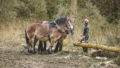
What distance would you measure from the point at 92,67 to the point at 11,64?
108 inches

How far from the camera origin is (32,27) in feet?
42.1

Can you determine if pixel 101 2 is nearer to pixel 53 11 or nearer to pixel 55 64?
pixel 53 11

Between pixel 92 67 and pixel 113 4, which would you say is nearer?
pixel 92 67

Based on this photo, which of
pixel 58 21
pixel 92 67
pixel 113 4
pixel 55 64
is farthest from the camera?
pixel 113 4

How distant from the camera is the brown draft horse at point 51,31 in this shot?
41.1 feet

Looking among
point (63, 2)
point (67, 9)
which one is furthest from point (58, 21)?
point (63, 2)

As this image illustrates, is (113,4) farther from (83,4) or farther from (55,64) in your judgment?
(55,64)

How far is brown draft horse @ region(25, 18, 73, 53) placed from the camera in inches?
493

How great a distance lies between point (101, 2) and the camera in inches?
1020

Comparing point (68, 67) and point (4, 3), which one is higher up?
point (4, 3)

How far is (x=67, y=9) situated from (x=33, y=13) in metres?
4.76

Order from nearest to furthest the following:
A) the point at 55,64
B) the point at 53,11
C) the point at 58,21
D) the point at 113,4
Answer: the point at 55,64, the point at 58,21, the point at 113,4, the point at 53,11

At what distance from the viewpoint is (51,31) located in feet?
41.4

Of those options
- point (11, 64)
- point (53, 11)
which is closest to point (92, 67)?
point (11, 64)
